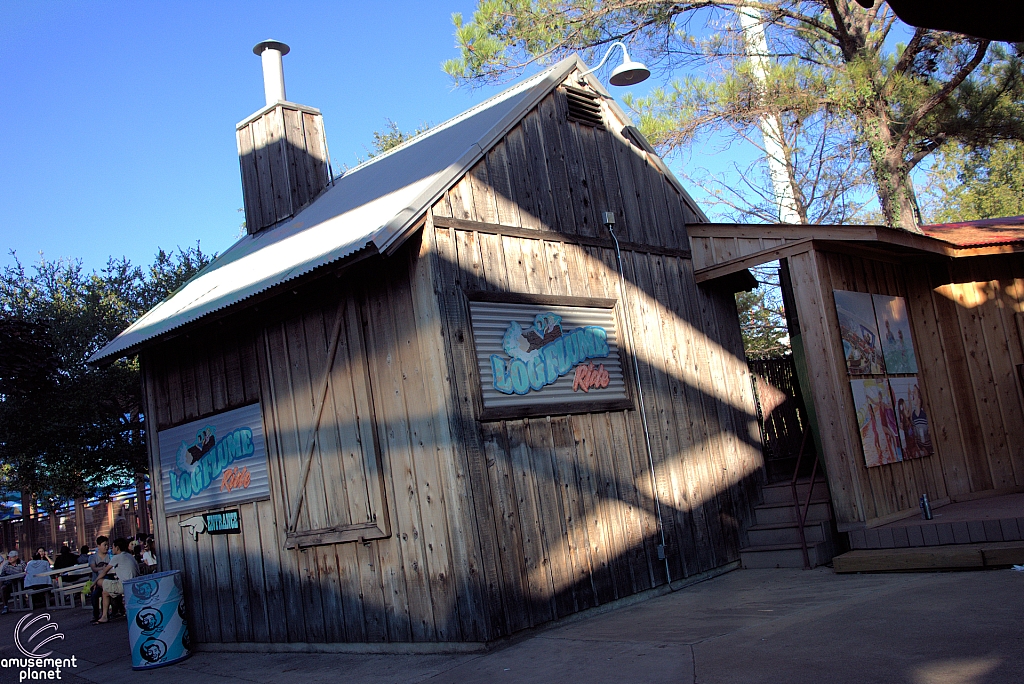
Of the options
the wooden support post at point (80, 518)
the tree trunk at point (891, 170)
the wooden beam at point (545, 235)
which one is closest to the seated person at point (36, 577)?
the wooden support post at point (80, 518)

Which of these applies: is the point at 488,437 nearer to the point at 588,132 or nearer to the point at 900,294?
the point at 588,132

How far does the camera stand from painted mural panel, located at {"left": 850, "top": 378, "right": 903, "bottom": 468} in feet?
29.3

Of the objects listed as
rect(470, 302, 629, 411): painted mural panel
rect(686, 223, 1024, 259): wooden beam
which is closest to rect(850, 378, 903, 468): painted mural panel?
rect(686, 223, 1024, 259): wooden beam

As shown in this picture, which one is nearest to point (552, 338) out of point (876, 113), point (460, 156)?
point (460, 156)

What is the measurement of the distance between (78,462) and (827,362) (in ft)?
56.8

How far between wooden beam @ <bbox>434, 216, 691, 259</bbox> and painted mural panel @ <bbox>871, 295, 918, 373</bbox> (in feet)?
7.95

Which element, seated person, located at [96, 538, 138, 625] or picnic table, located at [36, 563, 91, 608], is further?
picnic table, located at [36, 563, 91, 608]

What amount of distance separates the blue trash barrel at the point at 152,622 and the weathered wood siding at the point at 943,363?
707 cm

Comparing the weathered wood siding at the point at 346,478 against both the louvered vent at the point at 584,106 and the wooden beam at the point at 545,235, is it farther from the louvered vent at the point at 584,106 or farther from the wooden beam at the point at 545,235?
the louvered vent at the point at 584,106

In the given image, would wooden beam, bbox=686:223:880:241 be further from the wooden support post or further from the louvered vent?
the wooden support post

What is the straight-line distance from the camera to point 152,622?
8.52m

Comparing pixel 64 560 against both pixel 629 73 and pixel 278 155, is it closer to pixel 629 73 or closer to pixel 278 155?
pixel 278 155

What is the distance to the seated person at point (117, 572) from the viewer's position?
12.1 m

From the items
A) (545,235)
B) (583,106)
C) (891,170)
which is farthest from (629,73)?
(891,170)
